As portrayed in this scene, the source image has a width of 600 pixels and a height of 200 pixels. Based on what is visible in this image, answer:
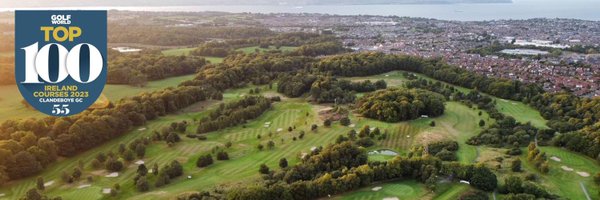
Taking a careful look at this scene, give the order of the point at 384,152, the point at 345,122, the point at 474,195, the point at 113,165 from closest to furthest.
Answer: the point at 474,195, the point at 113,165, the point at 384,152, the point at 345,122

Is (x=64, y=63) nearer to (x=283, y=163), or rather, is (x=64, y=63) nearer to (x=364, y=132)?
(x=283, y=163)

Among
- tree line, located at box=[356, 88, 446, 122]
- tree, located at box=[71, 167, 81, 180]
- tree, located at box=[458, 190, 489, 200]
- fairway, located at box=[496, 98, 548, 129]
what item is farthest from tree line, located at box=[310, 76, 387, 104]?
tree, located at box=[71, 167, 81, 180]

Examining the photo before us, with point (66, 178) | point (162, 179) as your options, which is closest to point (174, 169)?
point (162, 179)

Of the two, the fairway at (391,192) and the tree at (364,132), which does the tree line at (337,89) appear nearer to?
the tree at (364,132)

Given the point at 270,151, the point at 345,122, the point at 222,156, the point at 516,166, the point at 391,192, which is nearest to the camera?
the point at 391,192

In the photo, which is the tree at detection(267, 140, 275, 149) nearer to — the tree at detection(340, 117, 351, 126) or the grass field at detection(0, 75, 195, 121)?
the tree at detection(340, 117, 351, 126)

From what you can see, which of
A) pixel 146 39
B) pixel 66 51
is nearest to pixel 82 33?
pixel 66 51
